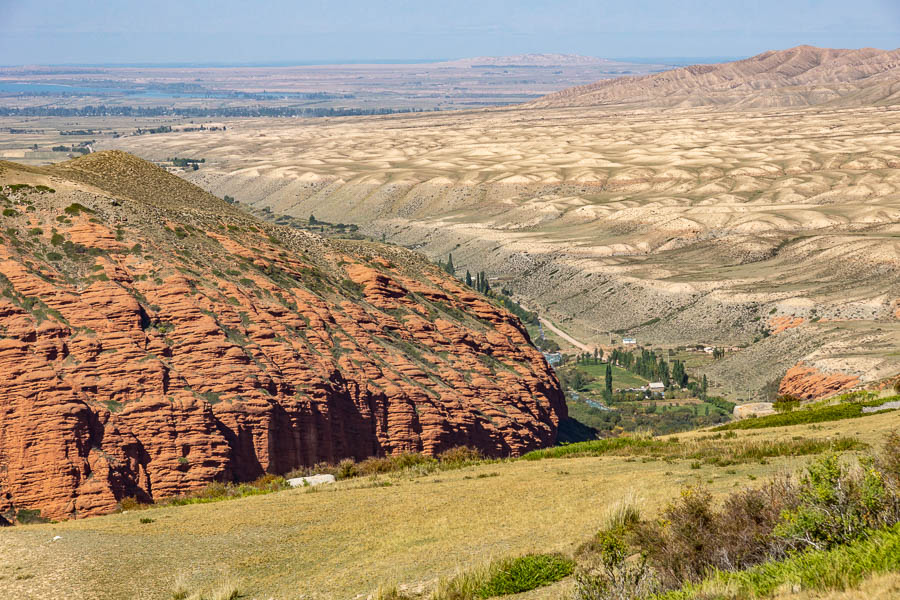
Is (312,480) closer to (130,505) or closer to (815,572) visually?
(130,505)

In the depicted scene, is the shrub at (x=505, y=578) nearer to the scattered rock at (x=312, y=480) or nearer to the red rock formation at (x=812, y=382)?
the scattered rock at (x=312, y=480)

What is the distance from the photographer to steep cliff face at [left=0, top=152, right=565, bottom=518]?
112 feet

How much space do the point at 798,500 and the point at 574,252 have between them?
5351 inches

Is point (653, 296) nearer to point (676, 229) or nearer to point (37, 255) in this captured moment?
point (676, 229)

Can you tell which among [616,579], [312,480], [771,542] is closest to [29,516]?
[312,480]

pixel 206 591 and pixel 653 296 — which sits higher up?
pixel 206 591

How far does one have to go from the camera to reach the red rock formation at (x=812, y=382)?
65938 mm

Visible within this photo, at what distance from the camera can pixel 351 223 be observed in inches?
7623

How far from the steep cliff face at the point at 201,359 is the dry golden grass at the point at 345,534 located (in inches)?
435

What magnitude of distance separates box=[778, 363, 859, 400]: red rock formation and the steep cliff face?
21128 millimetres

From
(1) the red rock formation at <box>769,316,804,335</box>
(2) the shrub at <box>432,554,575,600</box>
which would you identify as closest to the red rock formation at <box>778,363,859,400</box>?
(1) the red rock formation at <box>769,316,804,335</box>

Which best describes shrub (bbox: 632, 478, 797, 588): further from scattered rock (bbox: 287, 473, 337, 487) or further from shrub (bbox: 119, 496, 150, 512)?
shrub (bbox: 119, 496, 150, 512)

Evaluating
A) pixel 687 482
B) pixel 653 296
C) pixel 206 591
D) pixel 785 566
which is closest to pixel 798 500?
pixel 785 566

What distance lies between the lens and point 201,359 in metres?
39.1
